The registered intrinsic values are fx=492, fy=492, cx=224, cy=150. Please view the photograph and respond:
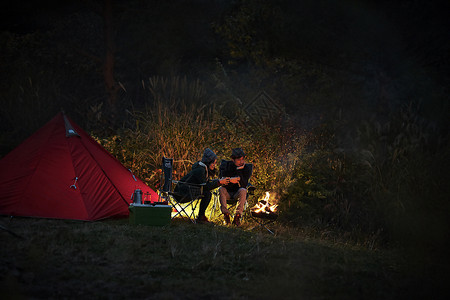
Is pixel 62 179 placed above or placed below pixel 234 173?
below

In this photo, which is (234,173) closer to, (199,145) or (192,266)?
(199,145)

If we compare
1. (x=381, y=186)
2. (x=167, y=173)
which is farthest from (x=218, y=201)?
(x=381, y=186)

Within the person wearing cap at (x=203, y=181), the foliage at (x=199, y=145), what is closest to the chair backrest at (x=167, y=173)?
the person wearing cap at (x=203, y=181)

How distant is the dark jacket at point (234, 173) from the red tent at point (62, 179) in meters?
0.96

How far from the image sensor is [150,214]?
5293 millimetres

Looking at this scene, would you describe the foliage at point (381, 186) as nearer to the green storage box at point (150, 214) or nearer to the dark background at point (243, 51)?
the green storage box at point (150, 214)

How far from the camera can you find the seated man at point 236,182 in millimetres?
5762

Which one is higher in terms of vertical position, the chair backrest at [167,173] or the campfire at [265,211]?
the chair backrest at [167,173]

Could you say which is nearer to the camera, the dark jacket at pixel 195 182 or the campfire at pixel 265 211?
the campfire at pixel 265 211

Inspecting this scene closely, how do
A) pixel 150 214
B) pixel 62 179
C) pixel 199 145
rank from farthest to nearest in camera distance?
1. pixel 199 145
2. pixel 62 179
3. pixel 150 214

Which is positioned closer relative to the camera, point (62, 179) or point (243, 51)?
point (62, 179)

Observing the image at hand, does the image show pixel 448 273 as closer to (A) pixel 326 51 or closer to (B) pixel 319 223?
(B) pixel 319 223

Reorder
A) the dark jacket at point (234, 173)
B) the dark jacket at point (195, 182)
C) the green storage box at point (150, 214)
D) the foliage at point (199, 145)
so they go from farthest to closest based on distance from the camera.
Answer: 1. the foliage at point (199, 145)
2. the dark jacket at point (234, 173)
3. the dark jacket at point (195, 182)
4. the green storage box at point (150, 214)

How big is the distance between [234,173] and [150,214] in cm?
119
